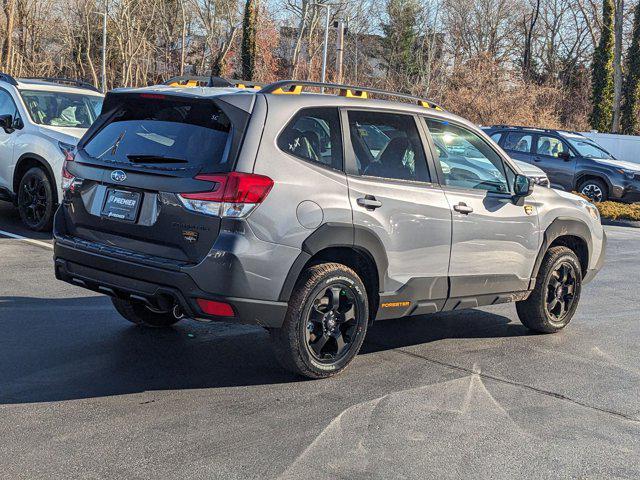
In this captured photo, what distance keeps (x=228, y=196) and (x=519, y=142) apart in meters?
16.1

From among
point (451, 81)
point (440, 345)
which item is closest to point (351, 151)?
point (440, 345)

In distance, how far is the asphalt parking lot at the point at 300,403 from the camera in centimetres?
408

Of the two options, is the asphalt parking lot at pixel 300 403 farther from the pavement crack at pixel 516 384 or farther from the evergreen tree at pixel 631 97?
the evergreen tree at pixel 631 97

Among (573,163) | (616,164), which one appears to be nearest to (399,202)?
(573,163)

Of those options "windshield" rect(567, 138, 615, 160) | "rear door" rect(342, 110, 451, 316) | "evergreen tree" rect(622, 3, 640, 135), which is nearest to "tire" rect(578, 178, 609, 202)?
"windshield" rect(567, 138, 615, 160)

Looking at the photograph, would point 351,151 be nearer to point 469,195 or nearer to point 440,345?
point 469,195

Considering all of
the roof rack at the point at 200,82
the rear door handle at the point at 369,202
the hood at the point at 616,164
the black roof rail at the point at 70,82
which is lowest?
the rear door handle at the point at 369,202

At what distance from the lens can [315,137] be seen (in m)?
5.30

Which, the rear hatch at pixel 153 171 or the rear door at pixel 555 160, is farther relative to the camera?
the rear door at pixel 555 160

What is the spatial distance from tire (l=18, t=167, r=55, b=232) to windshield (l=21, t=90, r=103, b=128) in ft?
2.78

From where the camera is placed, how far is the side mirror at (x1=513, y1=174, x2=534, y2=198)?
21.3 ft

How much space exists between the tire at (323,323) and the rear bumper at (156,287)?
0.47 feet

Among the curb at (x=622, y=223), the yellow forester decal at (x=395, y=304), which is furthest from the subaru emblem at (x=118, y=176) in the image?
the curb at (x=622, y=223)

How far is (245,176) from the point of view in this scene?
4.78 metres
